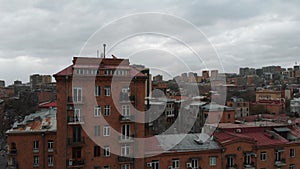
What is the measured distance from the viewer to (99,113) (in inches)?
756

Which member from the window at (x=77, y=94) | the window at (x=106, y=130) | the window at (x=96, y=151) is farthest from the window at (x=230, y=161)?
the window at (x=77, y=94)

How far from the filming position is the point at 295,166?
903 inches

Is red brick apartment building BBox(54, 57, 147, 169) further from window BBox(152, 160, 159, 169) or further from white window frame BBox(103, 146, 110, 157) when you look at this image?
window BBox(152, 160, 159, 169)

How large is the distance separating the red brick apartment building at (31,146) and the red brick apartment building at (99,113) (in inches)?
180

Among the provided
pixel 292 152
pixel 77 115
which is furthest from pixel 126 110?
pixel 292 152

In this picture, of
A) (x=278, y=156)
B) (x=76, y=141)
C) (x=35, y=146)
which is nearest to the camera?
(x=76, y=141)

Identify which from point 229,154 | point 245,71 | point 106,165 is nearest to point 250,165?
point 229,154

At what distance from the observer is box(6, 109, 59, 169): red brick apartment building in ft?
74.5

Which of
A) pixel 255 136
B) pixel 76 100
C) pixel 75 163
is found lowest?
pixel 75 163

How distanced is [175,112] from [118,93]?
105 ft

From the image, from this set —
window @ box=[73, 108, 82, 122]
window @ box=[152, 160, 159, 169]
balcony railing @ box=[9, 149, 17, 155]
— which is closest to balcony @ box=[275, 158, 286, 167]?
window @ box=[152, 160, 159, 169]

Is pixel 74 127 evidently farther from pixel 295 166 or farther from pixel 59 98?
pixel 295 166

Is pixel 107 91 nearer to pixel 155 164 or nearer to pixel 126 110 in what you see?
pixel 126 110

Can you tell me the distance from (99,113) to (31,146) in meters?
7.53
